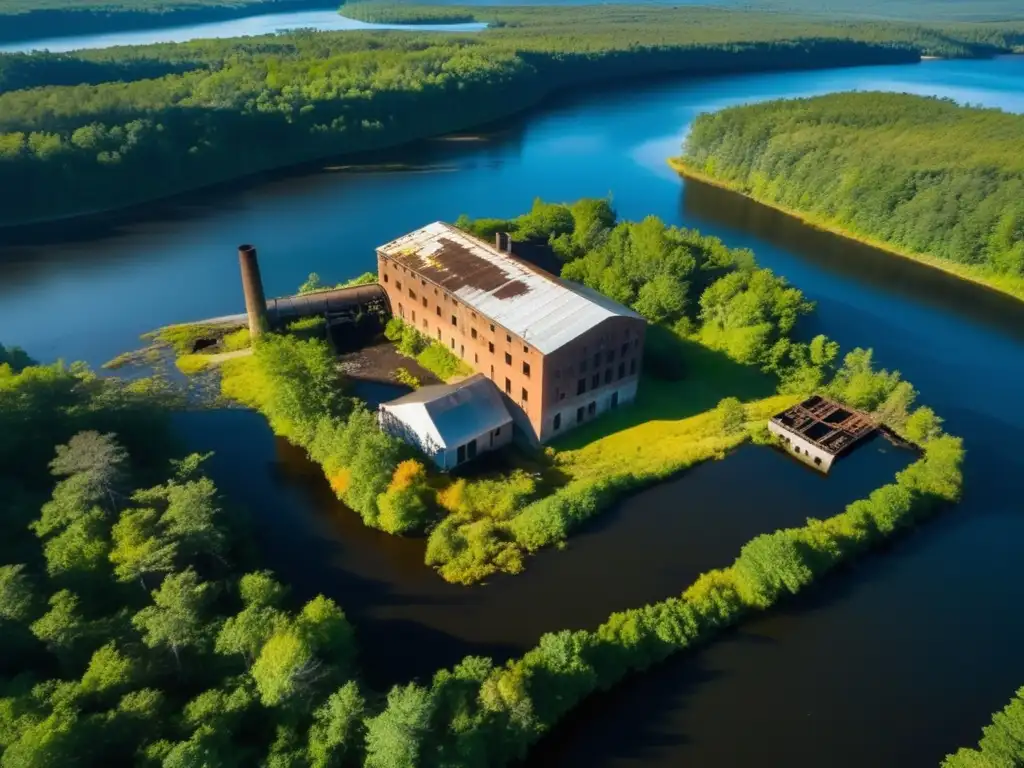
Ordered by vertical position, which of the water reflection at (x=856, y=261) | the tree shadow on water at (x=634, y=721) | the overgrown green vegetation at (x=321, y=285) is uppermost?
the overgrown green vegetation at (x=321, y=285)

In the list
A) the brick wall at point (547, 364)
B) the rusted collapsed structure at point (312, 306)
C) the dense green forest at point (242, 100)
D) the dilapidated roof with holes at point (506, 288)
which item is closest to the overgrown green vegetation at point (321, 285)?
the rusted collapsed structure at point (312, 306)

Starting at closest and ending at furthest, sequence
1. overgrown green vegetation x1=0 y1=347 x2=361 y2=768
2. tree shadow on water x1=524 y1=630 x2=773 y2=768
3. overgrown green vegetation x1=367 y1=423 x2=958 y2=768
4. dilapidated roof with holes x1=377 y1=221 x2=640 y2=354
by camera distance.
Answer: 1. overgrown green vegetation x1=0 y1=347 x2=361 y2=768
2. overgrown green vegetation x1=367 y1=423 x2=958 y2=768
3. tree shadow on water x1=524 y1=630 x2=773 y2=768
4. dilapidated roof with holes x1=377 y1=221 x2=640 y2=354

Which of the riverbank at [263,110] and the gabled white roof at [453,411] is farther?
the riverbank at [263,110]

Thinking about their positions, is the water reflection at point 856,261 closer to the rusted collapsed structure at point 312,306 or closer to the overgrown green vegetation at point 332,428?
the rusted collapsed structure at point 312,306

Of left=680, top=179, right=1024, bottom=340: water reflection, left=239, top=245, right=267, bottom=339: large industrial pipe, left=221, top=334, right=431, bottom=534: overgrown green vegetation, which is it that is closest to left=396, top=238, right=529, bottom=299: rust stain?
left=221, top=334, right=431, bottom=534: overgrown green vegetation

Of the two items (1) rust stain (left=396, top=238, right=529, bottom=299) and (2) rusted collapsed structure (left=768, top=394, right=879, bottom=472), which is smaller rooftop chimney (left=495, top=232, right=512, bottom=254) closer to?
(1) rust stain (left=396, top=238, right=529, bottom=299)
